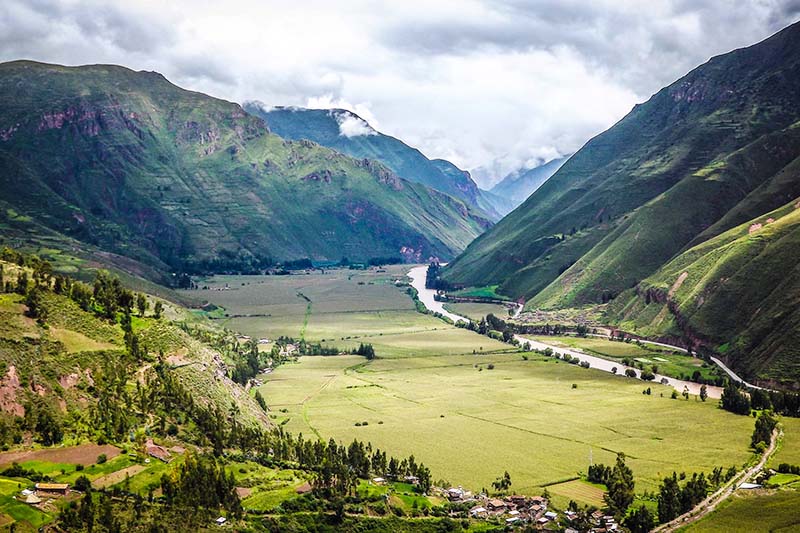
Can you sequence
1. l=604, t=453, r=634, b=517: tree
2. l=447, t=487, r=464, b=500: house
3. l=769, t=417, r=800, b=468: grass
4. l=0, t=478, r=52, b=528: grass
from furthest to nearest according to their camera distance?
1. l=769, t=417, r=800, b=468: grass
2. l=447, t=487, r=464, b=500: house
3. l=604, t=453, r=634, b=517: tree
4. l=0, t=478, r=52, b=528: grass

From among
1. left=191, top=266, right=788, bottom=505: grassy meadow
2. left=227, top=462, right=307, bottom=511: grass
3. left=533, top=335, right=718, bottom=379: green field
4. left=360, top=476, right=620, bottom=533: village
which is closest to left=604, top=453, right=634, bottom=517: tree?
left=360, top=476, right=620, bottom=533: village

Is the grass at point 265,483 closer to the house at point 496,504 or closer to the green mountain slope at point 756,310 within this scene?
the house at point 496,504

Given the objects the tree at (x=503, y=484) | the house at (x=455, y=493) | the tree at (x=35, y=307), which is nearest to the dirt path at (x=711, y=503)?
the tree at (x=503, y=484)

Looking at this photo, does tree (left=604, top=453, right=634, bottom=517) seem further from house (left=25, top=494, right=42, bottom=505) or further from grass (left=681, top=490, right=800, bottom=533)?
house (left=25, top=494, right=42, bottom=505)

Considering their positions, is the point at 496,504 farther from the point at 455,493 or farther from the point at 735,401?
the point at 735,401

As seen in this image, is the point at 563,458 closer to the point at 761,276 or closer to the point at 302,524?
the point at 302,524
